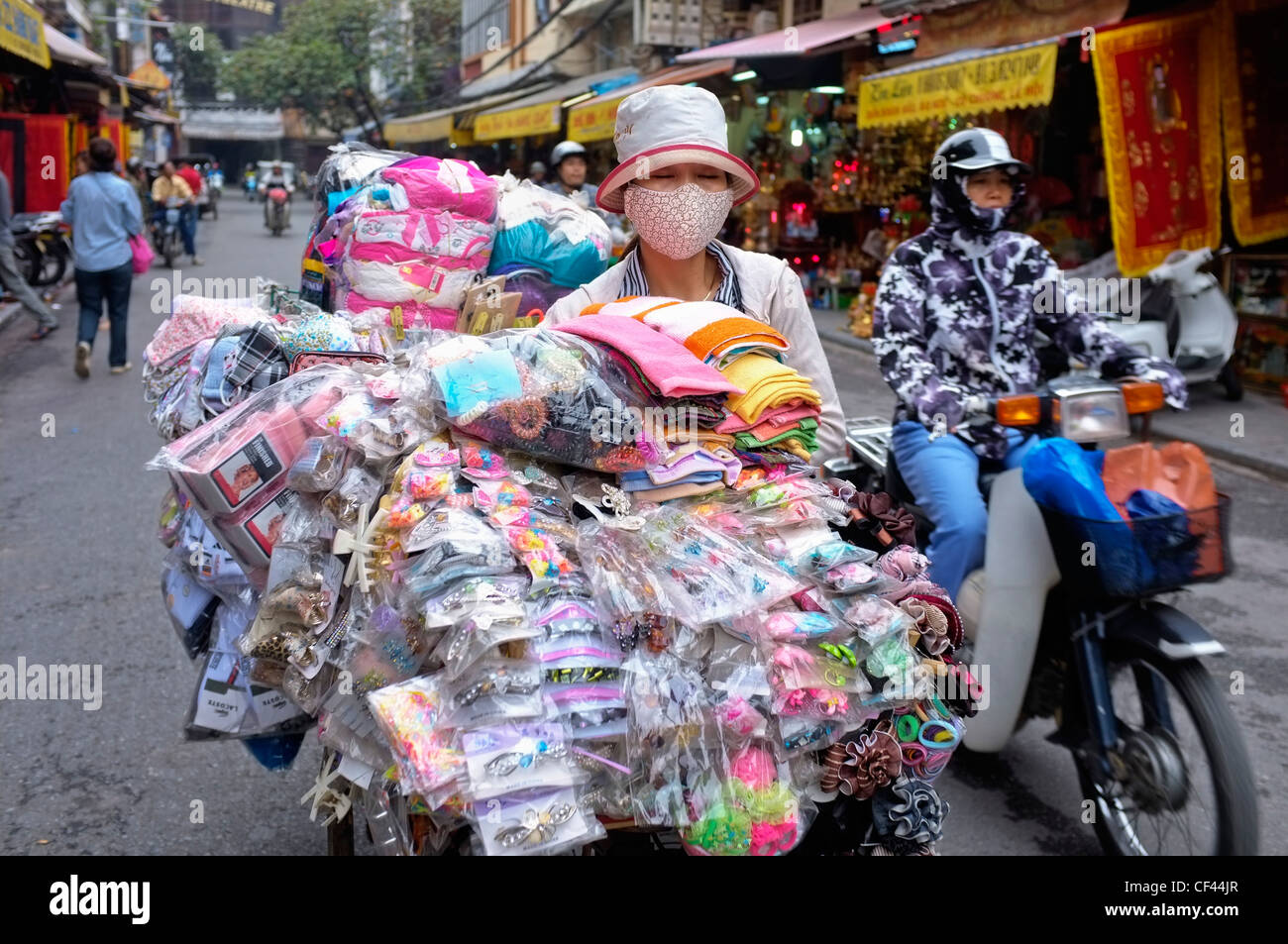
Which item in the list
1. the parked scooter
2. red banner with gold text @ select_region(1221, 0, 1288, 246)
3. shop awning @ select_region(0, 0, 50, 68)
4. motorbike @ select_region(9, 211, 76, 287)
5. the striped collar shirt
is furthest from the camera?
the parked scooter

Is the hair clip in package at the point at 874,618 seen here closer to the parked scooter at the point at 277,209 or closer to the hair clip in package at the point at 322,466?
the hair clip in package at the point at 322,466

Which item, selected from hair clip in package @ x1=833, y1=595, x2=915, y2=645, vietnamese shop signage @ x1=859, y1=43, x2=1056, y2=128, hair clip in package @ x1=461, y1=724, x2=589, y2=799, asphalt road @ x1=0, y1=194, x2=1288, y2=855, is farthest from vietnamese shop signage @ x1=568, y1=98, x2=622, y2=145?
hair clip in package @ x1=461, y1=724, x2=589, y2=799

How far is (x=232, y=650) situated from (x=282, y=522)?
1.69 ft

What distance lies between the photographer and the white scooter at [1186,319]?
8.57 m

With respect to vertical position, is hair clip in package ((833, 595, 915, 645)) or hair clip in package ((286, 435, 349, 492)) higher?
hair clip in package ((286, 435, 349, 492))

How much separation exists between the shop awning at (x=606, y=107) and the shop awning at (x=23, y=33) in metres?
6.85

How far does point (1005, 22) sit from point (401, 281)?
8.79 metres

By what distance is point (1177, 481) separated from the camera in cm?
254

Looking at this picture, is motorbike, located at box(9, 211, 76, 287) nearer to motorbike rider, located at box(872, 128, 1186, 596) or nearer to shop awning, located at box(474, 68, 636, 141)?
shop awning, located at box(474, 68, 636, 141)

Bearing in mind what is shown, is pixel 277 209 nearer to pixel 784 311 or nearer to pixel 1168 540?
pixel 784 311

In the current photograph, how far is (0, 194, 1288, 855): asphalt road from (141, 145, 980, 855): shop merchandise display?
3.80 ft

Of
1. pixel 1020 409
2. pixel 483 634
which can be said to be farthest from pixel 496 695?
pixel 1020 409

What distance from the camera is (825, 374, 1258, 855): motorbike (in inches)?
97.7

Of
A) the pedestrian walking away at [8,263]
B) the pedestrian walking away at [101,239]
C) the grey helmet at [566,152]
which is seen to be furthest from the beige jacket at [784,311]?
the pedestrian walking away at [8,263]
